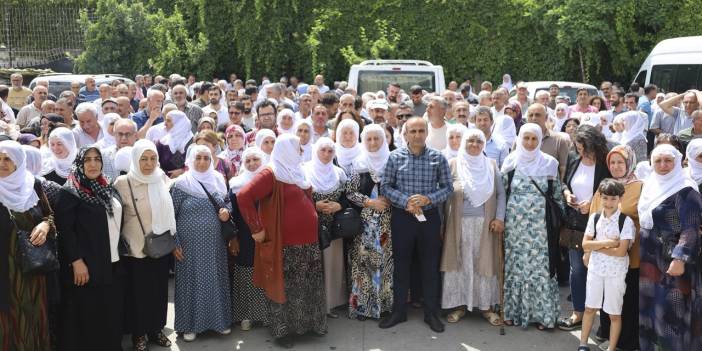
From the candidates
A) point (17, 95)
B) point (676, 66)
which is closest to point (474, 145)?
point (676, 66)

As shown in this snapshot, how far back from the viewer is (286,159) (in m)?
5.17

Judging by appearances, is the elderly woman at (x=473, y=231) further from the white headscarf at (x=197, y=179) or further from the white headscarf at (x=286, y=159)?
the white headscarf at (x=197, y=179)

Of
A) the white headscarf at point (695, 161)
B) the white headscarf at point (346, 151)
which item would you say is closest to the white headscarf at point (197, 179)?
the white headscarf at point (346, 151)

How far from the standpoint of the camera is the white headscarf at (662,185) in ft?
15.2

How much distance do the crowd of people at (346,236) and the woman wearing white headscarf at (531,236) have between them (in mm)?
16

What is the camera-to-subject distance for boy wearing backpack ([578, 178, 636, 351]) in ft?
16.2

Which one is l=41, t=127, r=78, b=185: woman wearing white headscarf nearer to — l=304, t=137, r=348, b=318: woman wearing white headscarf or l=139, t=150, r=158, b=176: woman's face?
l=139, t=150, r=158, b=176: woman's face

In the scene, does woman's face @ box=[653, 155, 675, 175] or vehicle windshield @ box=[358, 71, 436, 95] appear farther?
vehicle windshield @ box=[358, 71, 436, 95]

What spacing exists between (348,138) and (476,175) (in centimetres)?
116

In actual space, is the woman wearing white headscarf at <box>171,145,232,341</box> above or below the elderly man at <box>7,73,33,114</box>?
below

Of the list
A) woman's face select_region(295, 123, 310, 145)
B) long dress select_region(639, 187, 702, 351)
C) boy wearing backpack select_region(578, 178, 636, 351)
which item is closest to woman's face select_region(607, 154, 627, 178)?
boy wearing backpack select_region(578, 178, 636, 351)

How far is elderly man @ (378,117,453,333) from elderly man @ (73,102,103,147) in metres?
3.15

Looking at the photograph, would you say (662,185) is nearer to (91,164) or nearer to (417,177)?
(417,177)

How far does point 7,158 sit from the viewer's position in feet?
14.2
